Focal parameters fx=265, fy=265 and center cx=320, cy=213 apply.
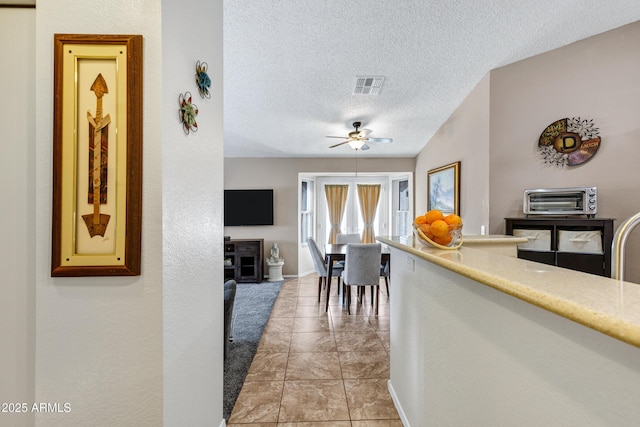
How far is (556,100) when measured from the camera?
2.83 meters

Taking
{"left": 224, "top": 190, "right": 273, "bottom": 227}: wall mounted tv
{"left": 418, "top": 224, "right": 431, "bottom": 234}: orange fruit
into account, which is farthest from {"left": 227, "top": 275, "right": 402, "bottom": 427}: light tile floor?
{"left": 224, "top": 190, "right": 273, "bottom": 227}: wall mounted tv

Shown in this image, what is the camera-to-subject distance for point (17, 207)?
103 centimetres

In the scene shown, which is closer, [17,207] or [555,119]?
[17,207]

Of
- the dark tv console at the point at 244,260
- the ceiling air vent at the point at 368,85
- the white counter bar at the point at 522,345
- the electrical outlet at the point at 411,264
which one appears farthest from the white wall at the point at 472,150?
the dark tv console at the point at 244,260

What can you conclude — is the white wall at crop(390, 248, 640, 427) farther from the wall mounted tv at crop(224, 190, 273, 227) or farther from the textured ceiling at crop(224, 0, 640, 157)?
the wall mounted tv at crop(224, 190, 273, 227)

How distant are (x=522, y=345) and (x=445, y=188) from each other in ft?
11.9

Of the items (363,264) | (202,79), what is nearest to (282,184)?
(363,264)

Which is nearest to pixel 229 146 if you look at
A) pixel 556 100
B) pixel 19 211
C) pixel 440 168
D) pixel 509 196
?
pixel 440 168

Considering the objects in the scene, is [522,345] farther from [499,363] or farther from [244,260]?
[244,260]

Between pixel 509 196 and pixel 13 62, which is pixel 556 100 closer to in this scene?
pixel 509 196

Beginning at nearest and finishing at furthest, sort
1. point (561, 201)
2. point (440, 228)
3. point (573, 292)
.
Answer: point (573, 292) < point (440, 228) < point (561, 201)

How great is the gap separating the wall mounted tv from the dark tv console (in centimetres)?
47

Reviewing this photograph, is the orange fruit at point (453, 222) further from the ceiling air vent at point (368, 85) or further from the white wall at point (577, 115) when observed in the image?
the ceiling air vent at point (368, 85)

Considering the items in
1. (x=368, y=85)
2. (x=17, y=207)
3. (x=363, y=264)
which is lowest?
(x=363, y=264)
